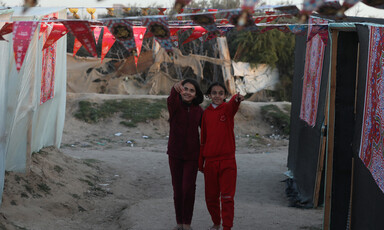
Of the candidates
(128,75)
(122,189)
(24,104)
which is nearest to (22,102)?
(24,104)

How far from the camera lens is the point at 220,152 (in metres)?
4.82

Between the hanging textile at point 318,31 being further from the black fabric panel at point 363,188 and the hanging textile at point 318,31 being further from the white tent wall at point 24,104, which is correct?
the white tent wall at point 24,104

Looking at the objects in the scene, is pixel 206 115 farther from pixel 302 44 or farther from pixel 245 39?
pixel 245 39

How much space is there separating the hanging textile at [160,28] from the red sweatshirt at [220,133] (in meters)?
0.79

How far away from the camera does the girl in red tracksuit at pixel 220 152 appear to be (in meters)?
4.78

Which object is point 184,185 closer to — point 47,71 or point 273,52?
point 47,71

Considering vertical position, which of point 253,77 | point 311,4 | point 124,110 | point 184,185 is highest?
point 311,4

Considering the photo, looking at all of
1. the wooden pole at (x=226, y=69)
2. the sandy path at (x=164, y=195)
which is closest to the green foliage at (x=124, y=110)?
the sandy path at (x=164, y=195)

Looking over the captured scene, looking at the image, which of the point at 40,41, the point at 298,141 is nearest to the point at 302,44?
the point at 298,141

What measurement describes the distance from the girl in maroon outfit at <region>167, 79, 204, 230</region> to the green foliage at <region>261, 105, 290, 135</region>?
37.4ft

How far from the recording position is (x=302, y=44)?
353 inches

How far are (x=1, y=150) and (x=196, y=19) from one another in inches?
104

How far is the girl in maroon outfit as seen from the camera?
5.02 metres

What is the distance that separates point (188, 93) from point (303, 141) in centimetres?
360
